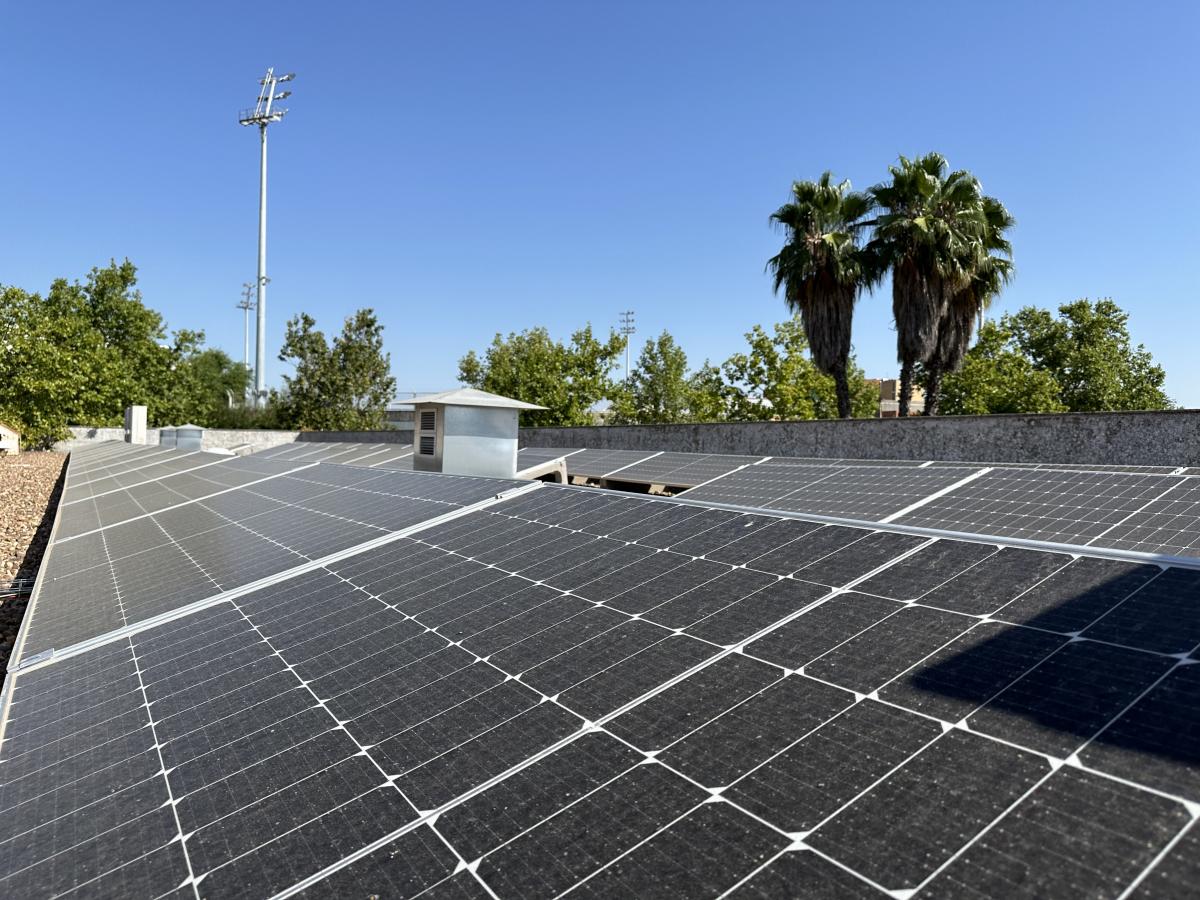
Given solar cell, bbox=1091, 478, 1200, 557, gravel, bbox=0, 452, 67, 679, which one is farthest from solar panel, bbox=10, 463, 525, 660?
solar cell, bbox=1091, 478, 1200, 557

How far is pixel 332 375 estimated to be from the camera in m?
53.0

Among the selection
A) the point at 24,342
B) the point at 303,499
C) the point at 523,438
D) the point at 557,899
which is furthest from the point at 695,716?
the point at 24,342

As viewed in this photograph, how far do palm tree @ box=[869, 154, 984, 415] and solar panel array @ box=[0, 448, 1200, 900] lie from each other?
2632cm

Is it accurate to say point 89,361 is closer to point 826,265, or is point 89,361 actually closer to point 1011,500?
point 826,265

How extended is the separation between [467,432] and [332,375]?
41788mm

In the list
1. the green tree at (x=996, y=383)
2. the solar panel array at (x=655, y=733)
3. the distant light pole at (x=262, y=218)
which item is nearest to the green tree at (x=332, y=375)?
the distant light pole at (x=262, y=218)

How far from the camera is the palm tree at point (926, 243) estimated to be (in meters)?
27.9

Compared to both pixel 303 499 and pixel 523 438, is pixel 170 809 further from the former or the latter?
pixel 523 438

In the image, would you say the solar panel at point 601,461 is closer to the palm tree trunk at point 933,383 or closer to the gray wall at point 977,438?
the gray wall at point 977,438

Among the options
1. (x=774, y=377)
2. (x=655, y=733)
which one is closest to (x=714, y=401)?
(x=774, y=377)

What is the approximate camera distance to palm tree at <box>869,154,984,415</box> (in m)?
27.9

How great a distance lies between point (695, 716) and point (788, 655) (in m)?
0.57

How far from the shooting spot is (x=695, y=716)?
9.50 ft

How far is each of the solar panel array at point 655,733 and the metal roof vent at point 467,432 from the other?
9.62 metres
